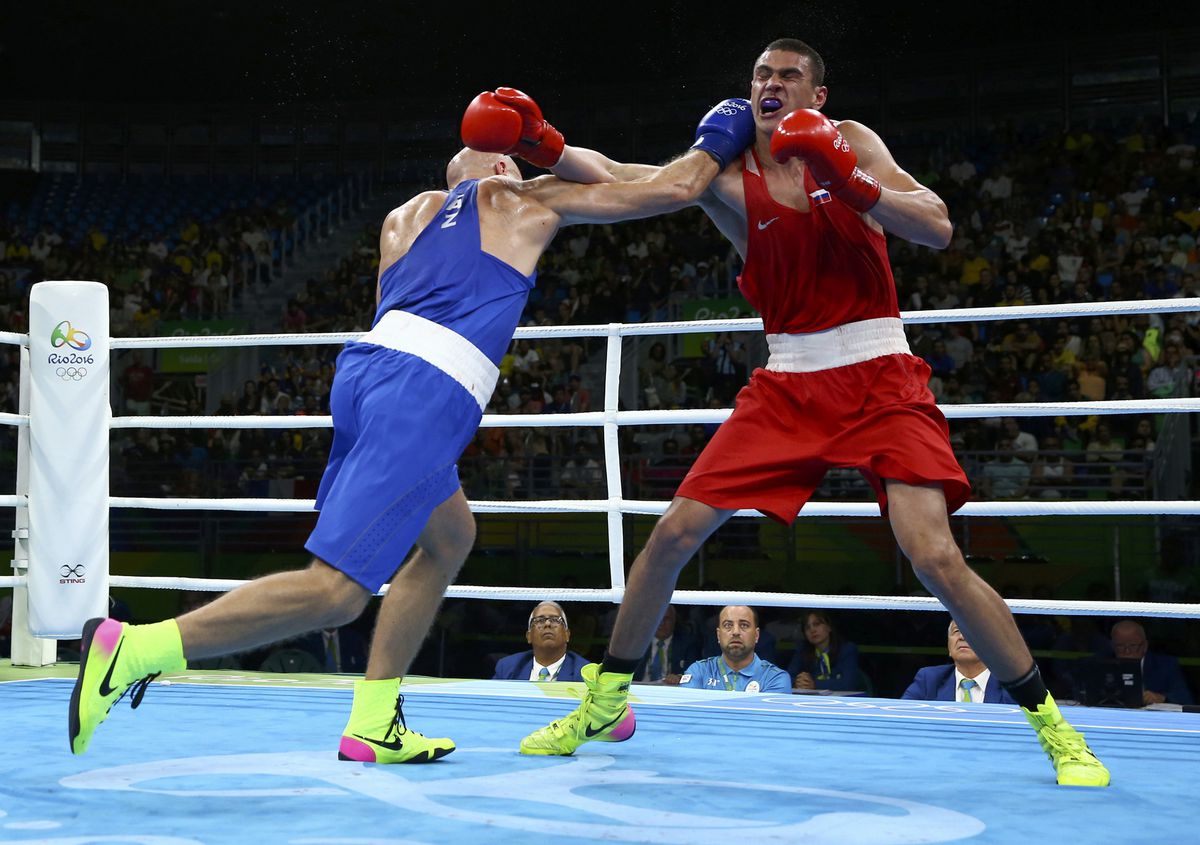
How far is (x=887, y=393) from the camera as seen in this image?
2.33 meters

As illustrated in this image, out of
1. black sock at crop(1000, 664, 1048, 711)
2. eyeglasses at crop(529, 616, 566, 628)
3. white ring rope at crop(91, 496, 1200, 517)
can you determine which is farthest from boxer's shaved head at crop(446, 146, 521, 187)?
eyeglasses at crop(529, 616, 566, 628)

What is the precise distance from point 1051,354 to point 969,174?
387 cm

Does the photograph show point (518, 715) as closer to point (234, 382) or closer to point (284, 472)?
point (284, 472)

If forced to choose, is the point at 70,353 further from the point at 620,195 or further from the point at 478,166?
the point at 620,195

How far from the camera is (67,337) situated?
3602 mm

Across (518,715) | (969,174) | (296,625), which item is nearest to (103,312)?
(518,715)

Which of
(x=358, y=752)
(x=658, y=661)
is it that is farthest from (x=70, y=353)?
(x=658, y=661)

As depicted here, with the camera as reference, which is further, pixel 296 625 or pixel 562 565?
pixel 562 565

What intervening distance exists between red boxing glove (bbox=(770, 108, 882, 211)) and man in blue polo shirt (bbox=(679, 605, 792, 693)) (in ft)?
6.88

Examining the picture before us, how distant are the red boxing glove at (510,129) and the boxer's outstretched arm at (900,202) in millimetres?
567

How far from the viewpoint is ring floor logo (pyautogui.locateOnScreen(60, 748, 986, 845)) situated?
1.77 meters

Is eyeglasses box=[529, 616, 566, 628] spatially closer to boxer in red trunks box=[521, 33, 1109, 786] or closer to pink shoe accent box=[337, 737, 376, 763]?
boxer in red trunks box=[521, 33, 1109, 786]

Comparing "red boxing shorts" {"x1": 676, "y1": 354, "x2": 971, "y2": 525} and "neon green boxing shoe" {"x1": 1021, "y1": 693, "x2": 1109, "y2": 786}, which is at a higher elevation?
"red boxing shorts" {"x1": 676, "y1": 354, "x2": 971, "y2": 525}

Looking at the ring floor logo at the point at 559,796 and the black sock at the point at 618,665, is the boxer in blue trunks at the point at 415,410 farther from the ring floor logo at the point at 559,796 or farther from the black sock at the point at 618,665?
the black sock at the point at 618,665
